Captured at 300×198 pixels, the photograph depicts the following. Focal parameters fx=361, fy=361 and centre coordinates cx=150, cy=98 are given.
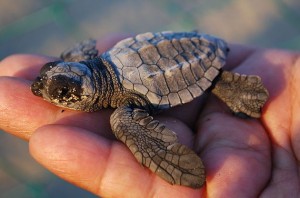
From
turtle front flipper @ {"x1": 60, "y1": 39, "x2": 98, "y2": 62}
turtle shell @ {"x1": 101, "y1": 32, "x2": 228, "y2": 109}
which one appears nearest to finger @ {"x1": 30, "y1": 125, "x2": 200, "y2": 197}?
turtle shell @ {"x1": 101, "y1": 32, "x2": 228, "y2": 109}

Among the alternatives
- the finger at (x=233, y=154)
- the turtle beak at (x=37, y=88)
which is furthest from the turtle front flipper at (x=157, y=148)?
the turtle beak at (x=37, y=88)

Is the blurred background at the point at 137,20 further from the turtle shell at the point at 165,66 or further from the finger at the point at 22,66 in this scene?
the turtle shell at the point at 165,66

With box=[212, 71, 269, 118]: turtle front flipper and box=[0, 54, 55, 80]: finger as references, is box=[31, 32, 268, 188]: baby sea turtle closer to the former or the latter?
box=[212, 71, 269, 118]: turtle front flipper

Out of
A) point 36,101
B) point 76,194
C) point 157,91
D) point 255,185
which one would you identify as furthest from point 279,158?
point 76,194

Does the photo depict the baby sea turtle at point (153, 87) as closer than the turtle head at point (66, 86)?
Yes

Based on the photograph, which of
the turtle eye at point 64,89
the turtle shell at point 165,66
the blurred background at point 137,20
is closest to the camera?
the turtle eye at point 64,89

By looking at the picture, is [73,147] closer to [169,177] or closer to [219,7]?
[169,177]

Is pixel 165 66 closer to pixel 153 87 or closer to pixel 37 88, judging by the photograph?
pixel 153 87
